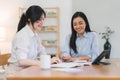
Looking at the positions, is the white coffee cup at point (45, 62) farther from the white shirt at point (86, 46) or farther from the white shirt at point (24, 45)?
the white shirt at point (86, 46)

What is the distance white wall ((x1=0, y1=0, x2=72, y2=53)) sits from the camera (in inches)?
211

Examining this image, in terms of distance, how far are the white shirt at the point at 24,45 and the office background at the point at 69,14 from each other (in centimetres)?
308

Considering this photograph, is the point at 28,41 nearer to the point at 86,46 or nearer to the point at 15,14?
the point at 86,46

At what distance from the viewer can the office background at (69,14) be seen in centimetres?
537

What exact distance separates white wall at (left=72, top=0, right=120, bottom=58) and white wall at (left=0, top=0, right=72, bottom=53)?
0.90ft

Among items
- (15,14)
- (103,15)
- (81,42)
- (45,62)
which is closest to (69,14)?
(103,15)

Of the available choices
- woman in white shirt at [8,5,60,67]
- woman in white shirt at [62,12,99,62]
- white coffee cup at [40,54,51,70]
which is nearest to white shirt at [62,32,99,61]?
woman in white shirt at [62,12,99,62]

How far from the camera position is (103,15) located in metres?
5.49

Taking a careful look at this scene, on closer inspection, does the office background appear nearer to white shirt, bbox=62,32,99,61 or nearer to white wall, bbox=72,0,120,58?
white wall, bbox=72,0,120,58

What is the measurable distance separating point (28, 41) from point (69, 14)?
3.31 m

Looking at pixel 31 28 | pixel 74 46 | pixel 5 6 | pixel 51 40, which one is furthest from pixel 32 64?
pixel 5 6

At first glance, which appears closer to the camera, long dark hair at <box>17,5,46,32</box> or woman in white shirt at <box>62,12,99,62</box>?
long dark hair at <box>17,5,46,32</box>

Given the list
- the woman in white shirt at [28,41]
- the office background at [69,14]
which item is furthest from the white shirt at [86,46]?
the office background at [69,14]

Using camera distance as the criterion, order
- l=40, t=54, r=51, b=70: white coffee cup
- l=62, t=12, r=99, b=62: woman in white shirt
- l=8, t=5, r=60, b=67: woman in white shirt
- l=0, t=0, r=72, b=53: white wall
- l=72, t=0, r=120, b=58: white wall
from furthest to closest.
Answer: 1. l=72, t=0, r=120, b=58: white wall
2. l=0, t=0, r=72, b=53: white wall
3. l=62, t=12, r=99, b=62: woman in white shirt
4. l=8, t=5, r=60, b=67: woman in white shirt
5. l=40, t=54, r=51, b=70: white coffee cup
